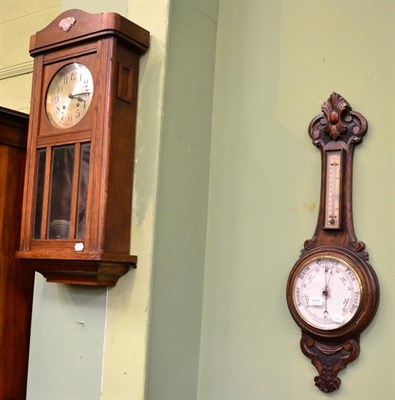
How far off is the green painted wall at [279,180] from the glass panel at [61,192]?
533 mm

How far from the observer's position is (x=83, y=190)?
2.10m

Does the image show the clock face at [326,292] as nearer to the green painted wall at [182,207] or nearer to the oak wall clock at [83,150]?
the green painted wall at [182,207]

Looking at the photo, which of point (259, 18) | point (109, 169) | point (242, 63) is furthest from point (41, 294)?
point (259, 18)

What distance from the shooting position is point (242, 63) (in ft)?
7.77

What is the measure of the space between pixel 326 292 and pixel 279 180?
1.40 feet

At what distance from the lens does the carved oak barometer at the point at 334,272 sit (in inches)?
77.6

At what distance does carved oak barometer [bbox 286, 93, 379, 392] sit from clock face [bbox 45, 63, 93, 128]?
2.54ft

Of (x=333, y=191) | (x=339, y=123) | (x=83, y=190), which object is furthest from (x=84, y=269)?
(x=339, y=123)

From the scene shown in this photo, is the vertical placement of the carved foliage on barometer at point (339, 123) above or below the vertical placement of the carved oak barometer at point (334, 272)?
above

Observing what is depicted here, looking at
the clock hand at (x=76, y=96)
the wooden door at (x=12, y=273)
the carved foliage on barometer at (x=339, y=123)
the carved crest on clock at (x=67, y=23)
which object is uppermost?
the carved crest on clock at (x=67, y=23)

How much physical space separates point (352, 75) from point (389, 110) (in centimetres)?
18

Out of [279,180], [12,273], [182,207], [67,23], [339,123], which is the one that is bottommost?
[12,273]

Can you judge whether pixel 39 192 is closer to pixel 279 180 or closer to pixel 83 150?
pixel 83 150

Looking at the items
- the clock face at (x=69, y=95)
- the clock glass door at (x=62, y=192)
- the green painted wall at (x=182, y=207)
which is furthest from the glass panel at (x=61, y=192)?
the green painted wall at (x=182, y=207)
